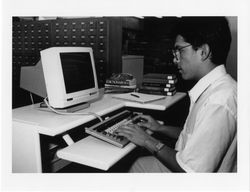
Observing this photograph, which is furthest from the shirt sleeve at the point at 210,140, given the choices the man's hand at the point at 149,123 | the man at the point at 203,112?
the man's hand at the point at 149,123

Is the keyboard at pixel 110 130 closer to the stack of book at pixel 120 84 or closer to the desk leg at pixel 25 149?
the desk leg at pixel 25 149

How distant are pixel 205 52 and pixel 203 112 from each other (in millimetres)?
306

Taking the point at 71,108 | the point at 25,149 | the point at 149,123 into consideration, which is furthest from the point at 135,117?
the point at 25,149

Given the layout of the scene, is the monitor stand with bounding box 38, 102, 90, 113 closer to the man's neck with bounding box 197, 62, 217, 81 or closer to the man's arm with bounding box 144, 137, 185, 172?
the man's arm with bounding box 144, 137, 185, 172

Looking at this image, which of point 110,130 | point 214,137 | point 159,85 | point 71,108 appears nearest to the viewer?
point 214,137

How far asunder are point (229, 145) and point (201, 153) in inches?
5.1

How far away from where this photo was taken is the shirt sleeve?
0.94 m

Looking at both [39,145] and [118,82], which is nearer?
[39,145]

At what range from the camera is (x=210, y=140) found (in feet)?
3.07

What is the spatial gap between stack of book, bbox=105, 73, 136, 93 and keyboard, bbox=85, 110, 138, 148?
1.86 ft

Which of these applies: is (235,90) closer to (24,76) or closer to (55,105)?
(55,105)

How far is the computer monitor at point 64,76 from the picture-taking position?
1.19 metres

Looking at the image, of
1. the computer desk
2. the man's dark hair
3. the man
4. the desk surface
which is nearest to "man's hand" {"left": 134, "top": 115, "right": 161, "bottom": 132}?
the man

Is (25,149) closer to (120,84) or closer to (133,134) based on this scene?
(133,134)
